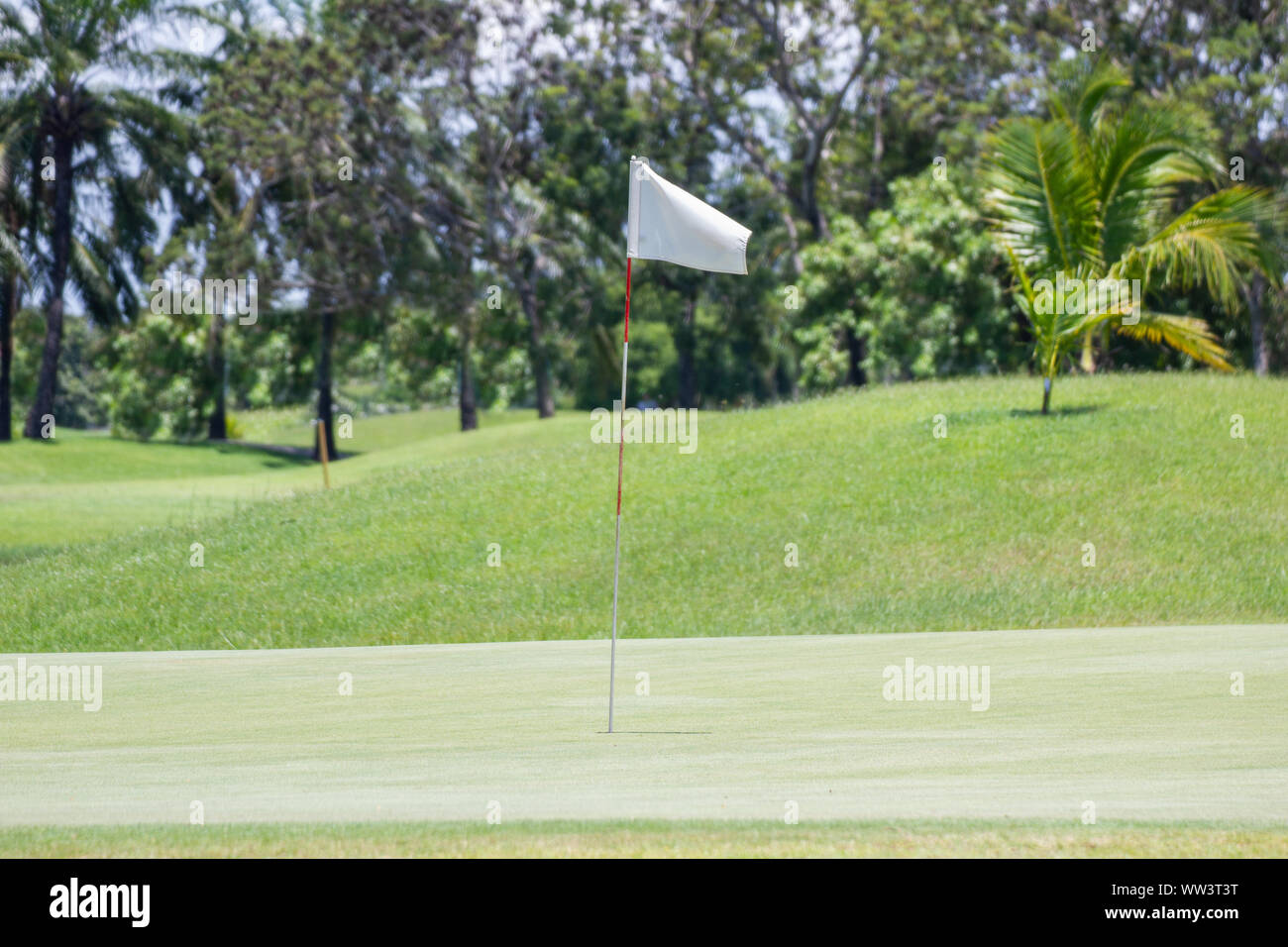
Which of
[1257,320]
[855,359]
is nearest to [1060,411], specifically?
[855,359]

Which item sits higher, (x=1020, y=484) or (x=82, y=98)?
(x=82, y=98)

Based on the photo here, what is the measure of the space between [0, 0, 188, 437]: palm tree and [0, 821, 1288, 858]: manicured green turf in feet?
134

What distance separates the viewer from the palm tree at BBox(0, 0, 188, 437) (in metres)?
44.2

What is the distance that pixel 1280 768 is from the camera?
7363mm

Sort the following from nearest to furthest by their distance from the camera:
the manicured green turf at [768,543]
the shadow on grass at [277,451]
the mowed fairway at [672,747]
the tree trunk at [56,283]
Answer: the mowed fairway at [672,747]
the manicured green turf at [768,543]
the tree trunk at [56,283]
the shadow on grass at [277,451]

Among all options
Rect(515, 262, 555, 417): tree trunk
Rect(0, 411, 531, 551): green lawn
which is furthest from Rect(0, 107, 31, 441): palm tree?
Result: Rect(515, 262, 555, 417): tree trunk

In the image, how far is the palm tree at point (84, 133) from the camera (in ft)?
145

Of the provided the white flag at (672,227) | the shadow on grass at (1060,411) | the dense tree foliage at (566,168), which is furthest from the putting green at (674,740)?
the dense tree foliage at (566,168)

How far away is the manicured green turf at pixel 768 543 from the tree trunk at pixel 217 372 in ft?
85.9

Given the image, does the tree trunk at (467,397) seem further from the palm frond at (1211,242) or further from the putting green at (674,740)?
the putting green at (674,740)

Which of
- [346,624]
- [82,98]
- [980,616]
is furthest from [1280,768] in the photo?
[82,98]
